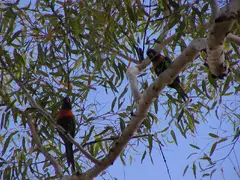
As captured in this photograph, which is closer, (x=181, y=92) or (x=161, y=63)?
(x=161, y=63)

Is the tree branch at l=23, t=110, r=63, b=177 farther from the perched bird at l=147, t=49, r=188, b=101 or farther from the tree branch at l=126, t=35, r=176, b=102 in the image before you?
the perched bird at l=147, t=49, r=188, b=101

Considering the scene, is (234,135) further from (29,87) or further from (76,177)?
(29,87)

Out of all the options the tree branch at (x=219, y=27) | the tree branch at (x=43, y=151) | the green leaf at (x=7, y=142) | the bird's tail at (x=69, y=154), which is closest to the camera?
the tree branch at (x=219, y=27)

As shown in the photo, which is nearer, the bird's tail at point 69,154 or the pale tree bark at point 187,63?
the pale tree bark at point 187,63

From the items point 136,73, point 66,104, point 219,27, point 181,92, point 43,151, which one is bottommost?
point 219,27

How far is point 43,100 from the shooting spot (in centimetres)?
246

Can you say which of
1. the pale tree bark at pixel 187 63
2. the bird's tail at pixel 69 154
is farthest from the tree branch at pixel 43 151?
the bird's tail at pixel 69 154

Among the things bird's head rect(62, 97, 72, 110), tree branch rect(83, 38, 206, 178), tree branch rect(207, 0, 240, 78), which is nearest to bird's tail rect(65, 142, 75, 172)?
bird's head rect(62, 97, 72, 110)

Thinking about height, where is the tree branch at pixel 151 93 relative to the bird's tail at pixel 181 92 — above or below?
below

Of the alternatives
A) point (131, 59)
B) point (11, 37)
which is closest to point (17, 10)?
point (11, 37)

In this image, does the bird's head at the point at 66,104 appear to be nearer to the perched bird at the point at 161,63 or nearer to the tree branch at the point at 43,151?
the tree branch at the point at 43,151

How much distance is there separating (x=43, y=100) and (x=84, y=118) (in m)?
0.28

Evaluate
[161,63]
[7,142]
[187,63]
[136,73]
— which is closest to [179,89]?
[161,63]

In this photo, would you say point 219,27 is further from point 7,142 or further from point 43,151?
point 7,142
